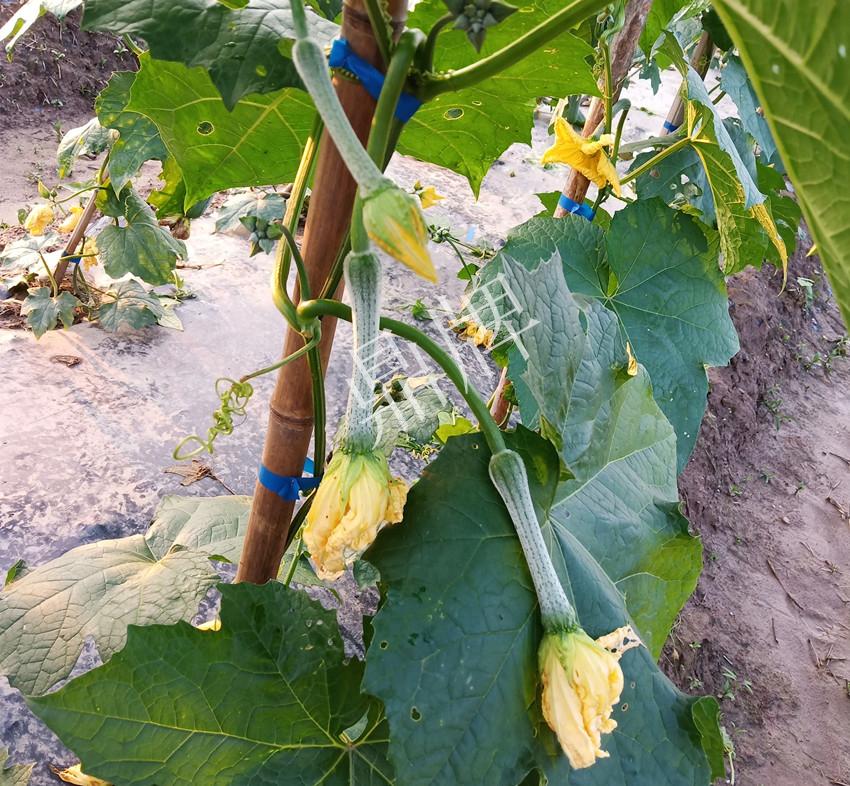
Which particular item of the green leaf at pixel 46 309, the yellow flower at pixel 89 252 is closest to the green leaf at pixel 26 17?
the green leaf at pixel 46 309

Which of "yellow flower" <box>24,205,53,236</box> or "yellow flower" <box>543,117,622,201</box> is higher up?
"yellow flower" <box>543,117,622,201</box>

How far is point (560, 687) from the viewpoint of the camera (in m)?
0.61

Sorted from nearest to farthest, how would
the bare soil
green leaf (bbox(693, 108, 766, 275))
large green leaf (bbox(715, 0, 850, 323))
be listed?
large green leaf (bbox(715, 0, 850, 323)), green leaf (bbox(693, 108, 766, 275)), the bare soil

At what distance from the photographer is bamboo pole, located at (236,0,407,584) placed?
58cm

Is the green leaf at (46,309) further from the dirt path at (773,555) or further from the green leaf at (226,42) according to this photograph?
the dirt path at (773,555)

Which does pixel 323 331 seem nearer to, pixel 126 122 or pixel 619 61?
pixel 126 122

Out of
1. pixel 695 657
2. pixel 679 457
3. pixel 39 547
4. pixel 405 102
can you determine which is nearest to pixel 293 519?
pixel 405 102

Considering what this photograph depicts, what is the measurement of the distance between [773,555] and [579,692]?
9.48 feet

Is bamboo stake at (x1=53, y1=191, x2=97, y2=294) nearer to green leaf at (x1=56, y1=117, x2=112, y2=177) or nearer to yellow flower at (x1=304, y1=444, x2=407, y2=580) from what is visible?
green leaf at (x1=56, y1=117, x2=112, y2=177)

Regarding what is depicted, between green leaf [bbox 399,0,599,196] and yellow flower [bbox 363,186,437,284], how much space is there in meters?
0.45

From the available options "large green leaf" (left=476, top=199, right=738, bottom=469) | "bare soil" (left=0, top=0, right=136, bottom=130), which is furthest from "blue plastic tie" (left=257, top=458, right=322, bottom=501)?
"bare soil" (left=0, top=0, right=136, bottom=130)

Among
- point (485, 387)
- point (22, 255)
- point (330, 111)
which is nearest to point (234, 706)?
point (330, 111)

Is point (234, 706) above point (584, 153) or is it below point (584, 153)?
below

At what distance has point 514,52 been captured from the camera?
547 mm
